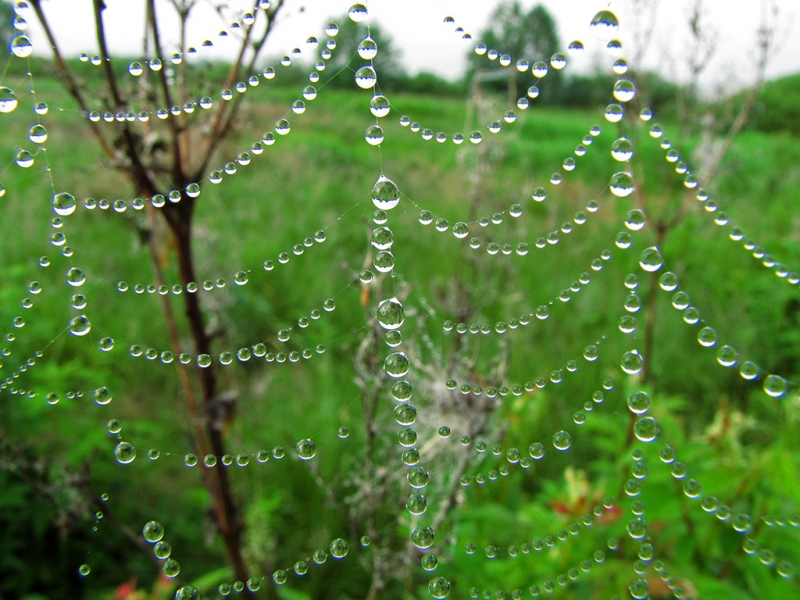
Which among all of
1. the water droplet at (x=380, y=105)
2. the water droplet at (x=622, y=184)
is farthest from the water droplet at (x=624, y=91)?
the water droplet at (x=380, y=105)

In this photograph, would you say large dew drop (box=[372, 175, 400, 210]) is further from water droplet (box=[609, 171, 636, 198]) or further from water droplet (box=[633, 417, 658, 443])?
water droplet (box=[633, 417, 658, 443])

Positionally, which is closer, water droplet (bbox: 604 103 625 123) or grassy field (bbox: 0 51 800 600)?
water droplet (bbox: 604 103 625 123)

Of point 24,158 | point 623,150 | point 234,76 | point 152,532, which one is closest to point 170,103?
point 234,76

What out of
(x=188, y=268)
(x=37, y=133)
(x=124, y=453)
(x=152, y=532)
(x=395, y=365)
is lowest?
(x=152, y=532)

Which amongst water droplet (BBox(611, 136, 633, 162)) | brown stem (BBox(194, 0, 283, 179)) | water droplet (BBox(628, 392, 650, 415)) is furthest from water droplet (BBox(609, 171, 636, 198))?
brown stem (BBox(194, 0, 283, 179))

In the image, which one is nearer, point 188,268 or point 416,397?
point 188,268

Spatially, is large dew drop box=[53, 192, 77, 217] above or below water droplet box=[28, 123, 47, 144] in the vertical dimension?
below

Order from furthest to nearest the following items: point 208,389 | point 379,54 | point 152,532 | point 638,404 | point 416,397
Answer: point 379,54 < point 416,397 < point 208,389 < point 638,404 < point 152,532

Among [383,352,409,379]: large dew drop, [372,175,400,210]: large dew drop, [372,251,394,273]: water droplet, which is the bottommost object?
[383,352,409,379]: large dew drop

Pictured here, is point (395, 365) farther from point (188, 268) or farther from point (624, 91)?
point (624, 91)
